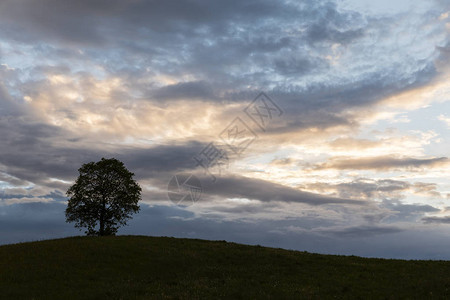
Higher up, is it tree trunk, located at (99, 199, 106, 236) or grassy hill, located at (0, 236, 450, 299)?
tree trunk, located at (99, 199, 106, 236)

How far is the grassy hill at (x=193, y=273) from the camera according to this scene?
91.8 ft

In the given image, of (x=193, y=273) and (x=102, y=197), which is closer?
(x=193, y=273)

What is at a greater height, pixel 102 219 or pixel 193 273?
pixel 102 219

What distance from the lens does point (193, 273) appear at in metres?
34.4

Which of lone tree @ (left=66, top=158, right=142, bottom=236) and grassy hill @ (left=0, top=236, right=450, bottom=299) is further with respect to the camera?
lone tree @ (left=66, top=158, right=142, bottom=236)

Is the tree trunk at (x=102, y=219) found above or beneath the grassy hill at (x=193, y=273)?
above

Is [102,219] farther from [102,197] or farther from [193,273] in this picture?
[193,273]

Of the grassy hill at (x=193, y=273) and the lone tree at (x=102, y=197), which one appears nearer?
the grassy hill at (x=193, y=273)

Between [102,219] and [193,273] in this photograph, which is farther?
[102,219]

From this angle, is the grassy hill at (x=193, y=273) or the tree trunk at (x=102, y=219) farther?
the tree trunk at (x=102, y=219)

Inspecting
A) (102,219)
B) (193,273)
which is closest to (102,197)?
(102,219)

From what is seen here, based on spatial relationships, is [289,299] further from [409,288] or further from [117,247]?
[117,247]

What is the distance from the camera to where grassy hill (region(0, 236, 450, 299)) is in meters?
28.0

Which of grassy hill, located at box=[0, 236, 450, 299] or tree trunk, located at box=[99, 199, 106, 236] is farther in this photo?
tree trunk, located at box=[99, 199, 106, 236]
